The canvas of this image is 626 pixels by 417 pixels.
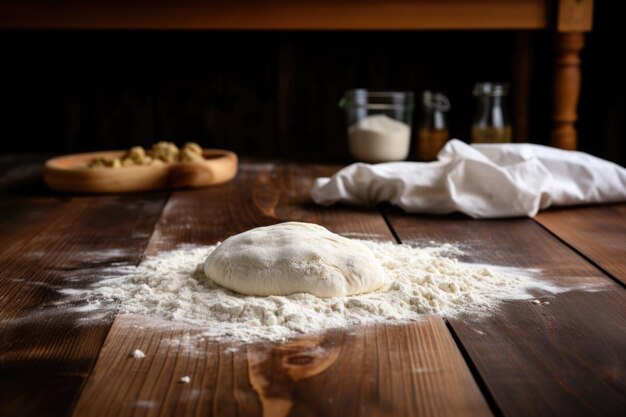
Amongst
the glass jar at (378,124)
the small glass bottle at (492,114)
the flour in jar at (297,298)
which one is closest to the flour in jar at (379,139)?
the glass jar at (378,124)

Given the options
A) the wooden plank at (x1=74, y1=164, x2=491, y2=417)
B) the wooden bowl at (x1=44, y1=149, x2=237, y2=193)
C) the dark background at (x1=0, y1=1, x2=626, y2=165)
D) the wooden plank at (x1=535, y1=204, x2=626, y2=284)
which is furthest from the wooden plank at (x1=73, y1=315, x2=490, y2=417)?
the dark background at (x1=0, y1=1, x2=626, y2=165)

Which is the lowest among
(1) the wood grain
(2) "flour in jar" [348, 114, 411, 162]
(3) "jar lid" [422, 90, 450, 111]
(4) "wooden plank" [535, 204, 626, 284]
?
(4) "wooden plank" [535, 204, 626, 284]

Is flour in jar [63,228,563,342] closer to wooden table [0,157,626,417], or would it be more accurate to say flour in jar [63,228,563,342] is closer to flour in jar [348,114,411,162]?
wooden table [0,157,626,417]

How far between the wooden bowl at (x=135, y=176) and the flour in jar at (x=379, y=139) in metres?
0.45

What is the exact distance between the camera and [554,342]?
836 mm

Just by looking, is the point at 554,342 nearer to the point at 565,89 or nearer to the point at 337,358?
the point at 337,358

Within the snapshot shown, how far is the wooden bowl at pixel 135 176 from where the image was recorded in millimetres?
1765

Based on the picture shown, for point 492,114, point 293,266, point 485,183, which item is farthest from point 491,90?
point 293,266

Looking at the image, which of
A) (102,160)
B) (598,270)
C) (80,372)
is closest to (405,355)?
(80,372)

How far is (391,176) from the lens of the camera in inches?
63.2

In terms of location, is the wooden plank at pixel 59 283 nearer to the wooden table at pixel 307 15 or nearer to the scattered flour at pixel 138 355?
the scattered flour at pixel 138 355

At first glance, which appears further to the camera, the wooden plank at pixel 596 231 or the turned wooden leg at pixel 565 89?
the turned wooden leg at pixel 565 89

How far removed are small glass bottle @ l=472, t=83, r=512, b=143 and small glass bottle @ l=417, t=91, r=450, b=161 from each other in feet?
0.33

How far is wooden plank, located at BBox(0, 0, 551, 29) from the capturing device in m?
2.05
